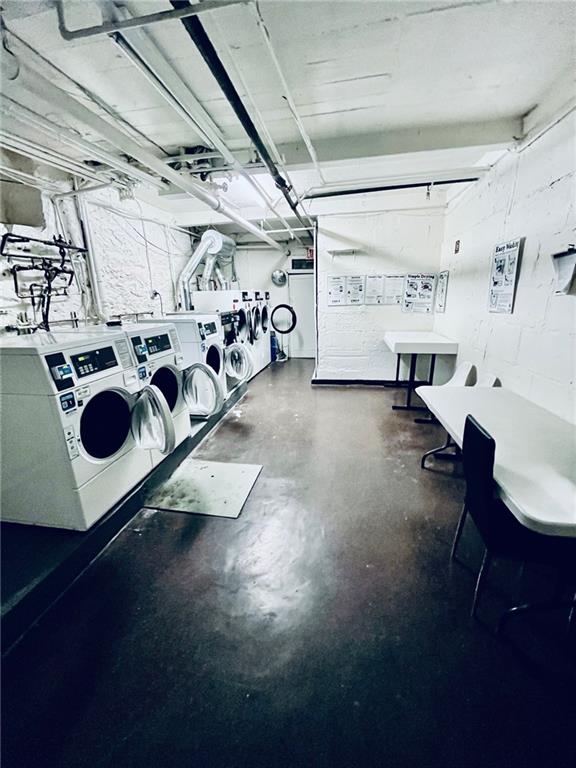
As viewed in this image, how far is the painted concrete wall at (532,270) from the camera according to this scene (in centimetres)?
183

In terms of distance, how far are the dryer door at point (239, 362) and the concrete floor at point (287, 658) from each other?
86.9 inches

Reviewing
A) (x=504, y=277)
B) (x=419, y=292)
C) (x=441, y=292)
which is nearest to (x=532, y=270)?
(x=504, y=277)

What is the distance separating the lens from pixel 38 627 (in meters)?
1.43

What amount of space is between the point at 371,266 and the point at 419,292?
808mm

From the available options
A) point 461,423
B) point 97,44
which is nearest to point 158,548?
point 461,423

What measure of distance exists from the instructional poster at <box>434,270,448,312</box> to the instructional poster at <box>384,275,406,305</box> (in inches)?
18.9

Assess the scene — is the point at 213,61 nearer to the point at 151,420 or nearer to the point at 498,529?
the point at 151,420

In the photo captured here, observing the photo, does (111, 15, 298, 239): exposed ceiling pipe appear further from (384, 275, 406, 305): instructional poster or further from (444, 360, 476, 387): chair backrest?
(384, 275, 406, 305): instructional poster

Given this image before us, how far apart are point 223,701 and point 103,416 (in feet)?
5.14

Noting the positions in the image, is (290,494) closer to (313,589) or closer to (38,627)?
(313,589)

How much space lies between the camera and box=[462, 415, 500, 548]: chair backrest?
115 cm

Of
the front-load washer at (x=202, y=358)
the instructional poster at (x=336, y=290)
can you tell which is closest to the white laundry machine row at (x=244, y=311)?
the front-load washer at (x=202, y=358)

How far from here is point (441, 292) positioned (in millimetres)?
4270

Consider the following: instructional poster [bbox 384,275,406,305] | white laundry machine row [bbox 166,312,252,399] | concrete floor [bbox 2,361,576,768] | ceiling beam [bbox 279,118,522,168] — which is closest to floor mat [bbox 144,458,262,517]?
concrete floor [bbox 2,361,576,768]
